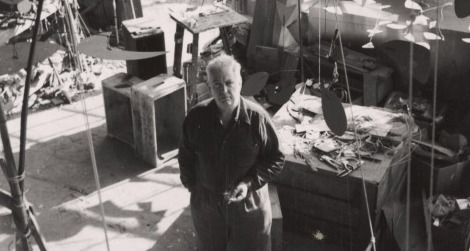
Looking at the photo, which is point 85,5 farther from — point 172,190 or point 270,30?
point 172,190

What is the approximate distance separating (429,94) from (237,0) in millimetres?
2602

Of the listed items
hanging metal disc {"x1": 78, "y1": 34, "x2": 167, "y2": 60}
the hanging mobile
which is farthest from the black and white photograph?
hanging metal disc {"x1": 78, "y1": 34, "x2": 167, "y2": 60}

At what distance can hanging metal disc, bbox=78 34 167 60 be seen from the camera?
2.07 ft

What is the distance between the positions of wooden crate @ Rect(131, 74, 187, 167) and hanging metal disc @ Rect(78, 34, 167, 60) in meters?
4.53

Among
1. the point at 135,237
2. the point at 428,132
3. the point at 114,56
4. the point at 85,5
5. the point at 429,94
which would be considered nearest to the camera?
the point at 114,56

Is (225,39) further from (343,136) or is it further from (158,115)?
(343,136)

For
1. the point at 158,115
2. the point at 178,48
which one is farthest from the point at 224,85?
the point at 178,48

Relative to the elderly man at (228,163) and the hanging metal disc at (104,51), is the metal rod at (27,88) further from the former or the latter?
the elderly man at (228,163)

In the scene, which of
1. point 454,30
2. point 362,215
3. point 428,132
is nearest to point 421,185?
point 428,132

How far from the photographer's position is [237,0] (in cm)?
699

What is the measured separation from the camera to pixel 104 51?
660mm

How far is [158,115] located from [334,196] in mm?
2293

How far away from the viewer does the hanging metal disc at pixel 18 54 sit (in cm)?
75

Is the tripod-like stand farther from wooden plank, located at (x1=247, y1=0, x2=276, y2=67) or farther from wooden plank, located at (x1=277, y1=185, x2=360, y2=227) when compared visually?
wooden plank, located at (x1=247, y1=0, x2=276, y2=67)
